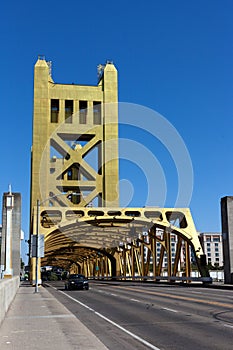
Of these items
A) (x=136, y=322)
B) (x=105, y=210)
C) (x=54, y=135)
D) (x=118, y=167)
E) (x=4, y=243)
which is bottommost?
(x=136, y=322)

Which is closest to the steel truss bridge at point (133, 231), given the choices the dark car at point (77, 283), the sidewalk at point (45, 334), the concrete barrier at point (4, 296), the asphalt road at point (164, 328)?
the dark car at point (77, 283)

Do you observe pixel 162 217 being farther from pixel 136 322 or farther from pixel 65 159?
pixel 136 322

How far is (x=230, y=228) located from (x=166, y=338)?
109ft

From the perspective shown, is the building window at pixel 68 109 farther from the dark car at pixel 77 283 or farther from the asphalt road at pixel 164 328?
the asphalt road at pixel 164 328

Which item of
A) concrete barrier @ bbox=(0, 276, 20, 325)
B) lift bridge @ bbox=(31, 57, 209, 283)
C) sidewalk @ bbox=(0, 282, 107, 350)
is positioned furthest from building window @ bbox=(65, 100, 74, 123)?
sidewalk @ bbox=(0, 282, 107, 350)

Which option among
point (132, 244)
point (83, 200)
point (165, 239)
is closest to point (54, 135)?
point (83, 200)

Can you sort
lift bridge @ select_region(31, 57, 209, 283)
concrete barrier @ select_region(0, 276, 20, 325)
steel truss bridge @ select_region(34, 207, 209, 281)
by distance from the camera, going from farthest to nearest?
lift bridge @ select_region(31, 57, 209, 283)
steel truss bridge @ select_region(34, 207, 209, 281)
concrete barrier @ select_region(0, 276, 20, 325)

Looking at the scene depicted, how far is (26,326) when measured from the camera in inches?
540

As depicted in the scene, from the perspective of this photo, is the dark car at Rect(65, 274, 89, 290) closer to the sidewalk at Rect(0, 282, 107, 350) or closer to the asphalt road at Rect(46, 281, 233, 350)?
the asphalt road at Rect(46, 281, 233, 350)

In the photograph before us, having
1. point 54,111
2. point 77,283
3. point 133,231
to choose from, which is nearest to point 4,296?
point 77,283

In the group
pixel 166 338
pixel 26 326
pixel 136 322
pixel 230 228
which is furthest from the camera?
pixel 230 228

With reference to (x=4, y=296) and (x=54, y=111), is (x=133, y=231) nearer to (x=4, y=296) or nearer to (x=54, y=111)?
(x=54, y=111)

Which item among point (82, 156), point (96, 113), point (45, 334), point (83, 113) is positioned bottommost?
point (45, 334)

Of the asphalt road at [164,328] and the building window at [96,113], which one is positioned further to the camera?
the building window at [96,113]
